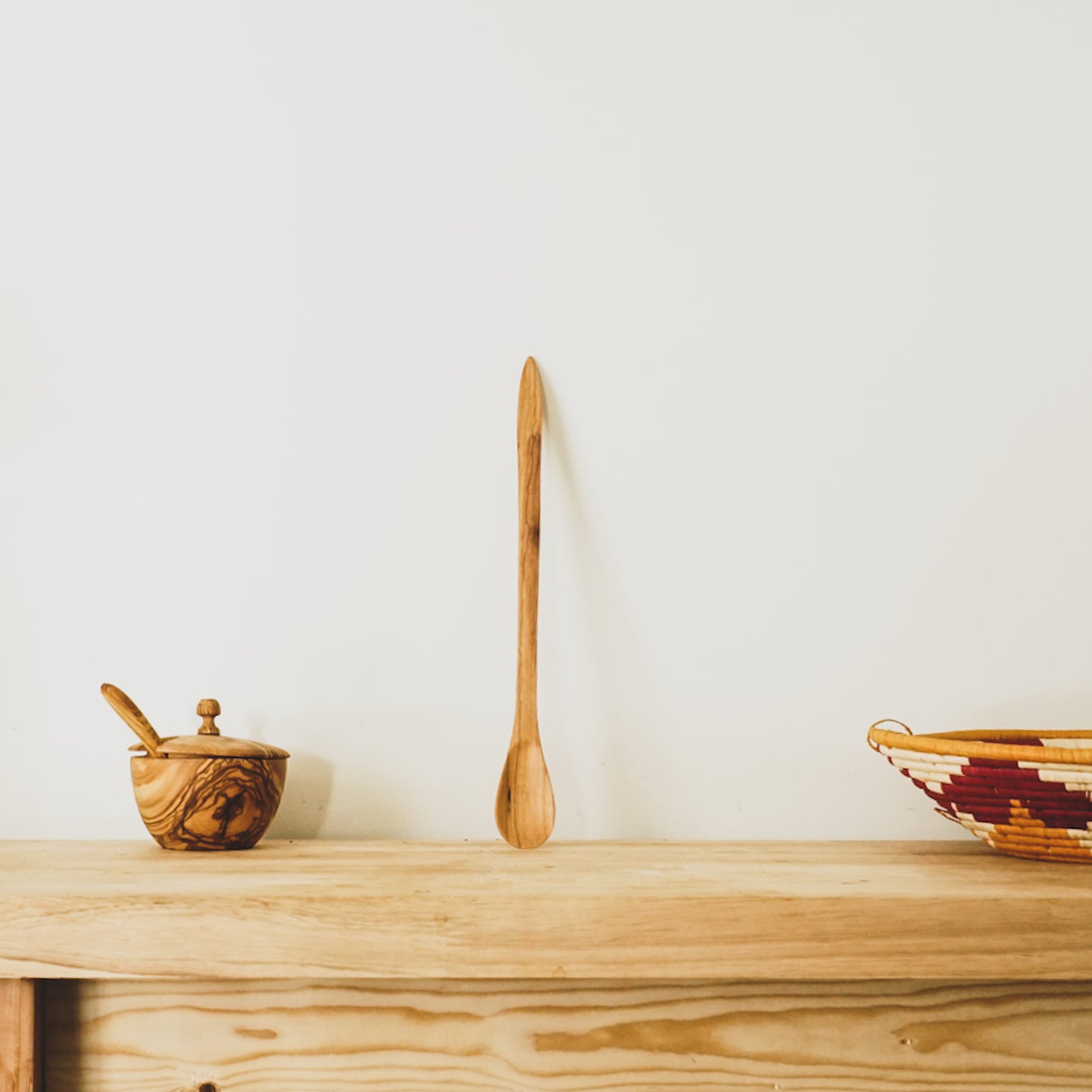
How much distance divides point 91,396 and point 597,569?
612 mm

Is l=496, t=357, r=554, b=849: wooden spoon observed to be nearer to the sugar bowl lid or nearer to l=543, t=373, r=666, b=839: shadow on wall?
l=543, t=373, r=666, b=839: shadow on wall

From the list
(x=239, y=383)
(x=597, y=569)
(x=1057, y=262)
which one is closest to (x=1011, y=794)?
(x=597, y=569)

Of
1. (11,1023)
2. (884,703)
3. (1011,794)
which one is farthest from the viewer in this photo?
(884,703)

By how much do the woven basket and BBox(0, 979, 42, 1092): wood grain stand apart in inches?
27.5

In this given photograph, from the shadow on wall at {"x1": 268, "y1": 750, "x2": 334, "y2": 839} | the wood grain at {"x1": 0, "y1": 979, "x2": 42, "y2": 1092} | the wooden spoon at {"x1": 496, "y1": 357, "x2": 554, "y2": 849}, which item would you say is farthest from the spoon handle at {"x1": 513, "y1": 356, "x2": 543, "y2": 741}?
the wood grain at {"x1": 0, "y1": 979, "x2": 42, "y2": 1092}

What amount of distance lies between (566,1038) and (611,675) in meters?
0.39

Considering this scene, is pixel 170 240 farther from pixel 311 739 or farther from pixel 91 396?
pixel 311 739

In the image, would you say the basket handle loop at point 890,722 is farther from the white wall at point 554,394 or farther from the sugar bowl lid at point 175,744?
the sugar bowl lid at point 175,744

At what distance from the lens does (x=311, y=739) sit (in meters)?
0.96

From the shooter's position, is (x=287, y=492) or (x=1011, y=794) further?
(x=287, y=492)

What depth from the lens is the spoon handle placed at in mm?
873

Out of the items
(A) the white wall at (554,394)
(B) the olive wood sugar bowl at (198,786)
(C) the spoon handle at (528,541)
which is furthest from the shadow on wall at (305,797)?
(C) the spoon handle at (528,541)

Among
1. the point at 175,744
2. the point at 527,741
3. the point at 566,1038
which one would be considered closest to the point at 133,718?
the point at 175,744

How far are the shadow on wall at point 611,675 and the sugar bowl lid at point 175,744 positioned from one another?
356 mm
